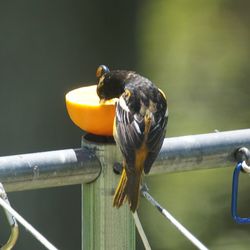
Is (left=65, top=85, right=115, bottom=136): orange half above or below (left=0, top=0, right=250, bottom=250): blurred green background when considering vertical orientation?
above

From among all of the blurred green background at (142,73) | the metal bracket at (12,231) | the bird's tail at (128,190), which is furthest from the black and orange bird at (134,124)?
the blurred green background at (142,73)

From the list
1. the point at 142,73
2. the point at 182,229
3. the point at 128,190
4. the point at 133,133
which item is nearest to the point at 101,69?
the point at 133,133

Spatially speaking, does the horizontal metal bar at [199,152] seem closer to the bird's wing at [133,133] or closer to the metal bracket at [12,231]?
the bird's wing at [133,133]

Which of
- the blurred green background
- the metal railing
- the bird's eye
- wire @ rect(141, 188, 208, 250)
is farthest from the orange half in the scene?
the blurred green background

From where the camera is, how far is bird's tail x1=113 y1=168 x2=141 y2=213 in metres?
1.60

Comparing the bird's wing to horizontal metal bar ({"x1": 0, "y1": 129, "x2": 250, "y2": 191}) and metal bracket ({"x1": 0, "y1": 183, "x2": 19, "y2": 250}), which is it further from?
metal bracket ({"x1": 0, "y1": 183, "x2": 19, "y2": 250})

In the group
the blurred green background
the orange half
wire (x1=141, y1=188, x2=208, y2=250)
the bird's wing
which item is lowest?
the blurred green background

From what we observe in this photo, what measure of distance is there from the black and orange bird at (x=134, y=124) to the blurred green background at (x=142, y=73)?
1.04 metres

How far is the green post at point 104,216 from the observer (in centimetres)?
156

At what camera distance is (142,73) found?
3.67 meters

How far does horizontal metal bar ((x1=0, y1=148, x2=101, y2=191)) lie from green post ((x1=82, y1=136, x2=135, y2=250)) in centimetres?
2

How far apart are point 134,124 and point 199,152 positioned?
1.74 ft

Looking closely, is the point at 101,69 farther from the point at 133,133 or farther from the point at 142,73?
the point at 142,73

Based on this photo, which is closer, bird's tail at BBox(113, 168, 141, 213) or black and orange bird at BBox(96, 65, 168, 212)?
bird's tail at BBox(113, 168, 141, 213)
